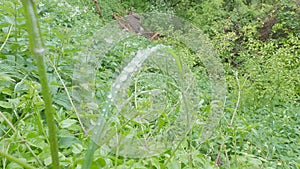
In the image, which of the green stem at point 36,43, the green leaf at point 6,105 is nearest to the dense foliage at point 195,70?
the green leaf at point 6,105

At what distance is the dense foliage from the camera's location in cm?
75

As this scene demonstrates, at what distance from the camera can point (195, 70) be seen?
100cm

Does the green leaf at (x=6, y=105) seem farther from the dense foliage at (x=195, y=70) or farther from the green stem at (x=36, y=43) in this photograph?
the green stem at (x=36, y=43)

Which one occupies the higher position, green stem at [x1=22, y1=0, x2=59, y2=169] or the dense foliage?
green stem at [x1=22, y1=0, x2=59, y2=169]

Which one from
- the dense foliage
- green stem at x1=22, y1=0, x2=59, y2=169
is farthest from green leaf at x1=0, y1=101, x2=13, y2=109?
green stem at x1=22, y1=0, x2=59, y2=169

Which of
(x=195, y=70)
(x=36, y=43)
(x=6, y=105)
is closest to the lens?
(x=36, y=43)

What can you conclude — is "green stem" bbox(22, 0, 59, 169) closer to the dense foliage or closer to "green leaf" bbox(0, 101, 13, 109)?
the dense foliage

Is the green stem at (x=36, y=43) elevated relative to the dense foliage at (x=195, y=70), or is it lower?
elevated

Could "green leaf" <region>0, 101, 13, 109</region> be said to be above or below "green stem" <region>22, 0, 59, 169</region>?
below

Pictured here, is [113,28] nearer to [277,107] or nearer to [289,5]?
[277,107]

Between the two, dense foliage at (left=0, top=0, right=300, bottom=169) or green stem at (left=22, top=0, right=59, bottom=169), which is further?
dense foliage at (left=0, top=0, right=300, bottom=169)

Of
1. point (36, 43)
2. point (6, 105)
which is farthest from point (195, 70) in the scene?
point (36, 43)

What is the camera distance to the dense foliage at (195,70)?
2.45 feet

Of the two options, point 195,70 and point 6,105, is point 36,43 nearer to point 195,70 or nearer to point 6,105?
point 6,105
